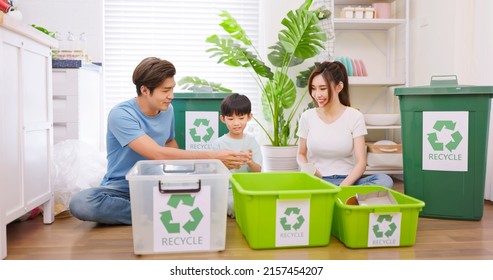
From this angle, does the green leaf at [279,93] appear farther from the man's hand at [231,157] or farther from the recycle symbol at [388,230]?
the recycle symbol at [388,230]

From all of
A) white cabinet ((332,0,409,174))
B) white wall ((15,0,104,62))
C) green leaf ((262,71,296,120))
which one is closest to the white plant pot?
green leaf ((262,71,296,120))

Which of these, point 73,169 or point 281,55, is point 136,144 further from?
point 281,55

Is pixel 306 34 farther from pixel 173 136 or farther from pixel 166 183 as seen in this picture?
pixel 166 183

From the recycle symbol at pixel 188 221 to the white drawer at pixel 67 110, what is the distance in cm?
165

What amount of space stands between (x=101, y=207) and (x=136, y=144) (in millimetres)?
355

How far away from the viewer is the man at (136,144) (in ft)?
6.72

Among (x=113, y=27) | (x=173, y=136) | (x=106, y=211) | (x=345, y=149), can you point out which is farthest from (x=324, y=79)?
(x=113, y=27)

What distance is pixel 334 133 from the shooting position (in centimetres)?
243

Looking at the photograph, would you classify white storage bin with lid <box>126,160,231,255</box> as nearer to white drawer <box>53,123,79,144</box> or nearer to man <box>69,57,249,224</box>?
man <box>69,57,249,224</box>

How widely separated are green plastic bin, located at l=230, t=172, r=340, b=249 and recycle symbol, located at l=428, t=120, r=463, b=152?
745 mm

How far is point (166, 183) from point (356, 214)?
714 mm

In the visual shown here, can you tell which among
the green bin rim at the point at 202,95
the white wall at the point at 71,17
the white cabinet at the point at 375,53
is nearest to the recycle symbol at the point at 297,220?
the green bin rim at the point at 202,95

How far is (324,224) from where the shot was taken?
5.86 ft

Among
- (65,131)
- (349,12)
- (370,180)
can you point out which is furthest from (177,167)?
(349,12)
